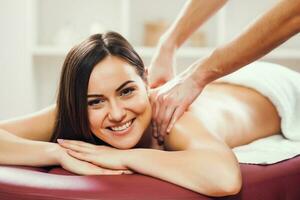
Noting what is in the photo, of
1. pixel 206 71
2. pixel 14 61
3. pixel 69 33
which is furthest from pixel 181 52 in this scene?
pixel 206 71

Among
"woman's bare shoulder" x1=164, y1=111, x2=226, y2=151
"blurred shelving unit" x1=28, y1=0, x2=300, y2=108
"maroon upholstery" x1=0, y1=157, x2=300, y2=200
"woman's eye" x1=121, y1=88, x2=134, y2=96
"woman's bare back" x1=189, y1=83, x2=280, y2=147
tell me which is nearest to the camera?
"maroon upholstery" x1=0, y1=157, x2=300, y2=200

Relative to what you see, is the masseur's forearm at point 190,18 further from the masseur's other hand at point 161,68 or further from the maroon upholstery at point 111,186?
the maroon upholstery at point 111,186

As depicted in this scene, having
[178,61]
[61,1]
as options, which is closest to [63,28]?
[61,1]

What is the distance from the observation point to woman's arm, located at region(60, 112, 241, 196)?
1.25m

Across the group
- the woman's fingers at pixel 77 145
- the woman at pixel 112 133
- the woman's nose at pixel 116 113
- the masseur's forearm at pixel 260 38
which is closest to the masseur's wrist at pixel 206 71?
the masseur's forearm at pixel 260 38

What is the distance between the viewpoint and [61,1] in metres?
3.77

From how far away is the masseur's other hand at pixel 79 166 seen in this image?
1372mm

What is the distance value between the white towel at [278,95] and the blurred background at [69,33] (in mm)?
1398

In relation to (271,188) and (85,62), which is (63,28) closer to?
(85,62)

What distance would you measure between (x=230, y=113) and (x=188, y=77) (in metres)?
0.28

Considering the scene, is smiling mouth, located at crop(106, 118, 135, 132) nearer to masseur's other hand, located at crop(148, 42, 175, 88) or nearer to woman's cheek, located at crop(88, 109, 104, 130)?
woman's cheek, located at crop(88, 109, 104, 130)

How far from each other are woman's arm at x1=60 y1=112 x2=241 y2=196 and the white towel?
0.96 feet

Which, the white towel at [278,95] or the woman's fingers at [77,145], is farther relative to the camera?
the white towel at [278,95]

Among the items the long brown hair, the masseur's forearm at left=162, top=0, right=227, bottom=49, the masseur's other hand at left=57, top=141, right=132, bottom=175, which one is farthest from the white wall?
the masseur's other hand at left=57, top=141, right=132, bottom=175
